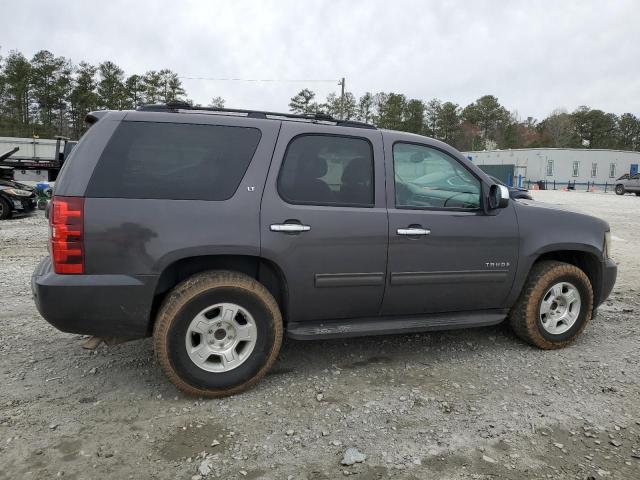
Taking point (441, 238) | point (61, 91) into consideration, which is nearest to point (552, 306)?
point (441, 238)

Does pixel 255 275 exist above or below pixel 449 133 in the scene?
below

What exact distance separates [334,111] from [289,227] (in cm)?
6771

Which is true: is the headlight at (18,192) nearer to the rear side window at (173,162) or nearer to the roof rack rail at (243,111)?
the roof rack rail at (243,111)

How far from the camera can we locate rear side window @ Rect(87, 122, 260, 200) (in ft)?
9.75

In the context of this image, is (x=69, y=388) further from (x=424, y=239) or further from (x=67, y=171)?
(x=424, y=239)

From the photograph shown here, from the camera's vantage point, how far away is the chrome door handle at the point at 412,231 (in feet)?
11.5

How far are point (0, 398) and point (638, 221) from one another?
659 inches

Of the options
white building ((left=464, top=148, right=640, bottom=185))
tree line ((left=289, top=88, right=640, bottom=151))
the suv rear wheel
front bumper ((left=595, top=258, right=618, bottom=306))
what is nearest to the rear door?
front bumper ((left=595, top=258, right=618, bottom=306))

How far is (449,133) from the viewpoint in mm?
80625

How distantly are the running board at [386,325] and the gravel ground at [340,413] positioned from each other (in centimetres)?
34

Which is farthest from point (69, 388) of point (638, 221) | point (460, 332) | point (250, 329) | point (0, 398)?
point (638, 221)

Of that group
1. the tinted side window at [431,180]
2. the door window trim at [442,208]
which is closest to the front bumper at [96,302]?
the door window trim at [442,208]

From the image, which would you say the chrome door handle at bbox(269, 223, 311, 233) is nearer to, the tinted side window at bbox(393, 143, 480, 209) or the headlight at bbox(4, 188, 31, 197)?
the tinted side window at bbox(393, 143, 480, 209)

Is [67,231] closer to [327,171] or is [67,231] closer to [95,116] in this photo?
[95,116]
